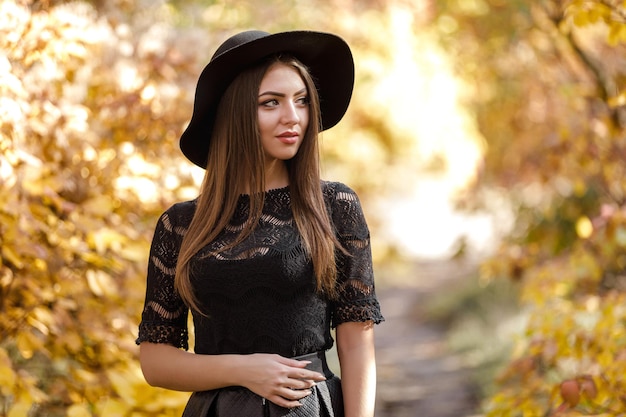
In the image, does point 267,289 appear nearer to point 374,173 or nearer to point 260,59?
point 260,59

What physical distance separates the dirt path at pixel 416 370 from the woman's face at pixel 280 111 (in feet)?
15.5

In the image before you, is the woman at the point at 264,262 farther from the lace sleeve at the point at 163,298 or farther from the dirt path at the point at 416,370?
the dirt path at the point at 416,370

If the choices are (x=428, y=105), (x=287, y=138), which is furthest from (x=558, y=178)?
(x=287, y=138)

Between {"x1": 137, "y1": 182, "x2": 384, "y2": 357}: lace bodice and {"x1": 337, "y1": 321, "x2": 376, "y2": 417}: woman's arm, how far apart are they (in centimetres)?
3

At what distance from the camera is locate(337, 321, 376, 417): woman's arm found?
87.5 inches

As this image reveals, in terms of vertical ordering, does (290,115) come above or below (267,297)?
above

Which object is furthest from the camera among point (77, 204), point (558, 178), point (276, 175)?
point (558, 178)

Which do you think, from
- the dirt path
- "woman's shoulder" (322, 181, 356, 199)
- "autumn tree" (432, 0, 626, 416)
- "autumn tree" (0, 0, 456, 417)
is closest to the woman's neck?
A: "woman's shoulder" (322, 181, 356, 199)

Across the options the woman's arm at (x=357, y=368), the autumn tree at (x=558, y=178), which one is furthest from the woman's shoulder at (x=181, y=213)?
the autumn tree at (x=558, y=178)

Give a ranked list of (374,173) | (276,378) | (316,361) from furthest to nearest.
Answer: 1. (374,173)
2. (316,361)
3. (276,378)

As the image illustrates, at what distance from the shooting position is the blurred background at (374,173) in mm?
3252

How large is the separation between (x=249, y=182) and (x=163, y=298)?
0.38 m

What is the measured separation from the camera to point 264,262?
7.16 ft

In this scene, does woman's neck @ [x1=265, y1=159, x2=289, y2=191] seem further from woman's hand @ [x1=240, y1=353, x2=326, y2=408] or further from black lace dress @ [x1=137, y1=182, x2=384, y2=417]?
woman's hand @ [x1=240, y1=353, x2=326, y2=408]
